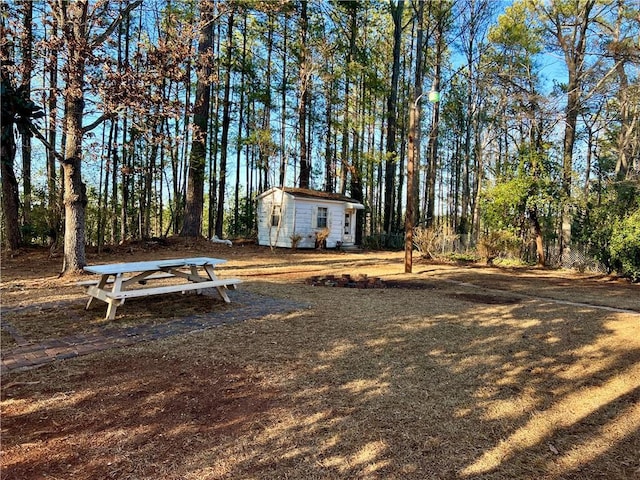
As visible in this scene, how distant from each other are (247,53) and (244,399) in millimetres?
21298

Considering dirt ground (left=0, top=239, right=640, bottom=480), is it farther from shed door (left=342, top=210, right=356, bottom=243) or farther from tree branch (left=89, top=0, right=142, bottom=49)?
shed door (left=342, top=210, right=356, bottom=243)

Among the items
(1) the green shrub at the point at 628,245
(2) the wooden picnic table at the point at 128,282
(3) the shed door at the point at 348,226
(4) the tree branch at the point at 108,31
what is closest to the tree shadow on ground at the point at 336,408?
(2) the wooden picnic table at the point at 128,282

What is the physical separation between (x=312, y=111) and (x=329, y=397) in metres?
22.5

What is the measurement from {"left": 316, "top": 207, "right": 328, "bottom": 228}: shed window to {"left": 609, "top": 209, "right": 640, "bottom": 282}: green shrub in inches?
429

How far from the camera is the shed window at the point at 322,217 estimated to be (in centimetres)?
1800

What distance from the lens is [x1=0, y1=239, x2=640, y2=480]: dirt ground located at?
6.93 ft

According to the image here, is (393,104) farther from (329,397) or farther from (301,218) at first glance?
(329,397)

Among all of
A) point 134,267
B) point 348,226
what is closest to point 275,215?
point 348,226

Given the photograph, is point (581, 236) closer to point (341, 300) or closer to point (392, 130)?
point (341, 300)

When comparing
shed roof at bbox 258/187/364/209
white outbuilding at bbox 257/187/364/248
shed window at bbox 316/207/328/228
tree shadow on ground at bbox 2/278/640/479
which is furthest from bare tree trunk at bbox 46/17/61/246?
shed window at bbox 316/207/328/228

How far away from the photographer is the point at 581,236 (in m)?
11.9

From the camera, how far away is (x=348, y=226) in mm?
19703

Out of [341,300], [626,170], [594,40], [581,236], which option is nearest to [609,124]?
[626,170]

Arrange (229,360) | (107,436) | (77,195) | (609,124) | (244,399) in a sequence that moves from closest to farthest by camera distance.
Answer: (107,436)
(244,399)
(229,360)
(77,195)
(609,124)
